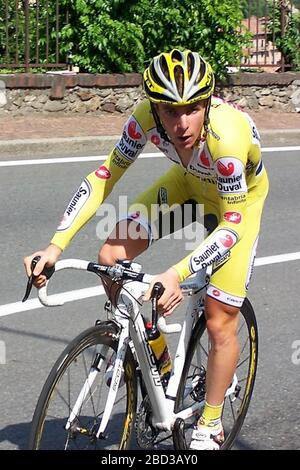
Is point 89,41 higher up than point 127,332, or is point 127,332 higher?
A: point 127,332

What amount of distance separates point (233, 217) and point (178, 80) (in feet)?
2.02

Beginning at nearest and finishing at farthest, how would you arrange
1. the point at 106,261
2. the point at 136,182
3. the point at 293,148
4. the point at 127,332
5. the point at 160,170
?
the point at 127,332 < the point at 106,261 < the point at 136,182 < the point at 160,170 < the point at 293,148

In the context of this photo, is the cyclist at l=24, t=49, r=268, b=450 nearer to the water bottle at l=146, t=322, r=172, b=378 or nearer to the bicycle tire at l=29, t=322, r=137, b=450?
the water bottle at l=146, t=322, r=172, b=378

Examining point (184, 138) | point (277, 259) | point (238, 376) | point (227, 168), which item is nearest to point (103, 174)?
point (184, 138)

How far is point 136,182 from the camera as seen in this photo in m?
11.0

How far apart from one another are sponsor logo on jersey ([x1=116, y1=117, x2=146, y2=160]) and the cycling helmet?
0.34 metres

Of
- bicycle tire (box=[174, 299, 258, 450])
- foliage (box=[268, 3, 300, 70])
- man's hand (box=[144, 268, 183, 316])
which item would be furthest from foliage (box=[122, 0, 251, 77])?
man's hand (box=[144, 268, 183, 316])

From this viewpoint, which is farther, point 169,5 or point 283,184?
point 169,5

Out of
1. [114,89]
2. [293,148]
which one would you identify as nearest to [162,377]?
[293,148]

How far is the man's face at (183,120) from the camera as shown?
4.22 metres

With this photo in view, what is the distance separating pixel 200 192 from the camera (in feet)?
15.7

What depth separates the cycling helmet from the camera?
4156 millimetres

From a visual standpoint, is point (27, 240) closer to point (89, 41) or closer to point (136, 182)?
point (136, 182)

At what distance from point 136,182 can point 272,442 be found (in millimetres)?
6094
